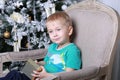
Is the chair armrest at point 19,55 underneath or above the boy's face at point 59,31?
underneath

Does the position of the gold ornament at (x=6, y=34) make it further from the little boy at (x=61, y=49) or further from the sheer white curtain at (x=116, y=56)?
the sheer white curtain at (x=116, y=56)

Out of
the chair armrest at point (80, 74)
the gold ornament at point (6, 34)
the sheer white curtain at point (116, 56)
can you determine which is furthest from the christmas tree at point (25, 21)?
the chair armrest at point (80, 74)

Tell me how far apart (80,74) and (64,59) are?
0.23 m

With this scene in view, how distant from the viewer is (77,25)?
1677mm

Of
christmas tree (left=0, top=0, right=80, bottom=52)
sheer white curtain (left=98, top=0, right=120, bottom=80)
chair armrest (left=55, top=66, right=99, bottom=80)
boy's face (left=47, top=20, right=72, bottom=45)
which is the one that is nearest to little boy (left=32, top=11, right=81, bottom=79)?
boy's face (left=47, top=20, right=72, bottom=45)

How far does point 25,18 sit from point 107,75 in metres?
0.96

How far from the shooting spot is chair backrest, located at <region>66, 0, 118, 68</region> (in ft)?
4.79

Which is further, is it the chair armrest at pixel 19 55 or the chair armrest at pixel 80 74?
the chair armrest at pixel 19 55

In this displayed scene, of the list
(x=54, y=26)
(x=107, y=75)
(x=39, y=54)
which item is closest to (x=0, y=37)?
(x=39, y=54)

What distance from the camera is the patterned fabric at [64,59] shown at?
1478 millimetres

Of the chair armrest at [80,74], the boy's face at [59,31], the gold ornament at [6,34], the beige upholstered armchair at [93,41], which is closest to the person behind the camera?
the chair armrest at [80,74]

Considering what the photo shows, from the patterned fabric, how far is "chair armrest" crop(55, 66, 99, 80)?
0.12m

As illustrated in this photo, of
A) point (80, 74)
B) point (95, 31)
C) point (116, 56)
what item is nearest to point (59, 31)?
point (95, 31)

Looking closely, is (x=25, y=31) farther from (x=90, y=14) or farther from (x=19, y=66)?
(x=90, y=14)
